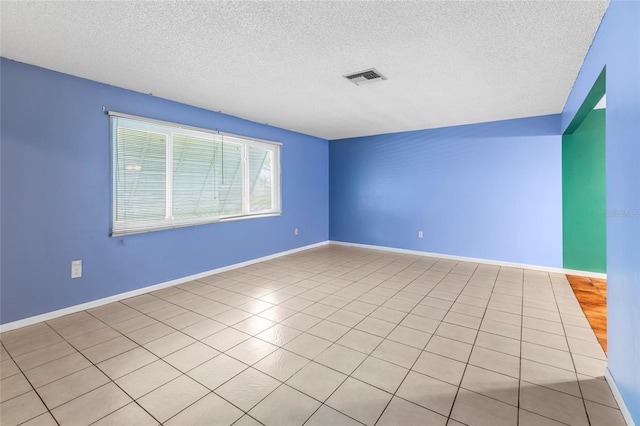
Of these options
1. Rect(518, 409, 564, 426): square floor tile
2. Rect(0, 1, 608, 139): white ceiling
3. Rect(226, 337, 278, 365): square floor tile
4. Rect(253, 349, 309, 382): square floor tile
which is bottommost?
Rect(518, 409, 564, 426): square floor tile

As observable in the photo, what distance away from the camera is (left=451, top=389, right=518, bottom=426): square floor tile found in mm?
1602

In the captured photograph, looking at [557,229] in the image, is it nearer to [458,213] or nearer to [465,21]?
[458,213]

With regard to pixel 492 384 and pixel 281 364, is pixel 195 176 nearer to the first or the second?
pixel 281 364

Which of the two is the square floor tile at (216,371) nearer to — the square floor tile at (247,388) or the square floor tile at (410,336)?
the square floor tile at (247,388)

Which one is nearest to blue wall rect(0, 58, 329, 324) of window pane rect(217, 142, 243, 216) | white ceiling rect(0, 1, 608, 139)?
white ceiling rect(0, 1, 608, 139)

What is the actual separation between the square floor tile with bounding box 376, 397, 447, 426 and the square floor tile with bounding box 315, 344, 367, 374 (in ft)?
1.33

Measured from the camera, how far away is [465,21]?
2.06m

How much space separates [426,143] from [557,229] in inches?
96.5

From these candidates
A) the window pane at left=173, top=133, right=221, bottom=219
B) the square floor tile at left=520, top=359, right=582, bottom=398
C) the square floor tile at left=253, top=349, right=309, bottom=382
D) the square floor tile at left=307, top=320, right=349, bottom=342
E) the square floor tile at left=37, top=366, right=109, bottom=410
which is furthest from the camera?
the window pane at left=173, top=133, right=221, bottom=219

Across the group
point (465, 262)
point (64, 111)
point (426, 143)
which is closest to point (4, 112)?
point (64, 111)

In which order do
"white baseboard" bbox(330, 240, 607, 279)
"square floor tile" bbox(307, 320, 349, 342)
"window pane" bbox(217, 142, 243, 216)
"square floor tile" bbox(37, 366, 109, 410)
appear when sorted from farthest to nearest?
"window pane" bbox(217, 142, 243, 216), "white baseboard" bbox(330, 240, 607, 279), "square floor tile" bbox(307, 320, 349, 342), "square floor tile" bbox(37, 366, 109, 410)

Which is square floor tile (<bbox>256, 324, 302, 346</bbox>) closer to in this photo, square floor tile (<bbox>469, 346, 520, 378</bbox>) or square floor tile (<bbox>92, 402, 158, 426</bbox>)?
square floor tile (<bbox>92, 402, 158, 426</bbox>)

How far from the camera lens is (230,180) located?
462 centimetres

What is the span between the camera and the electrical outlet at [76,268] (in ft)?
9.86
